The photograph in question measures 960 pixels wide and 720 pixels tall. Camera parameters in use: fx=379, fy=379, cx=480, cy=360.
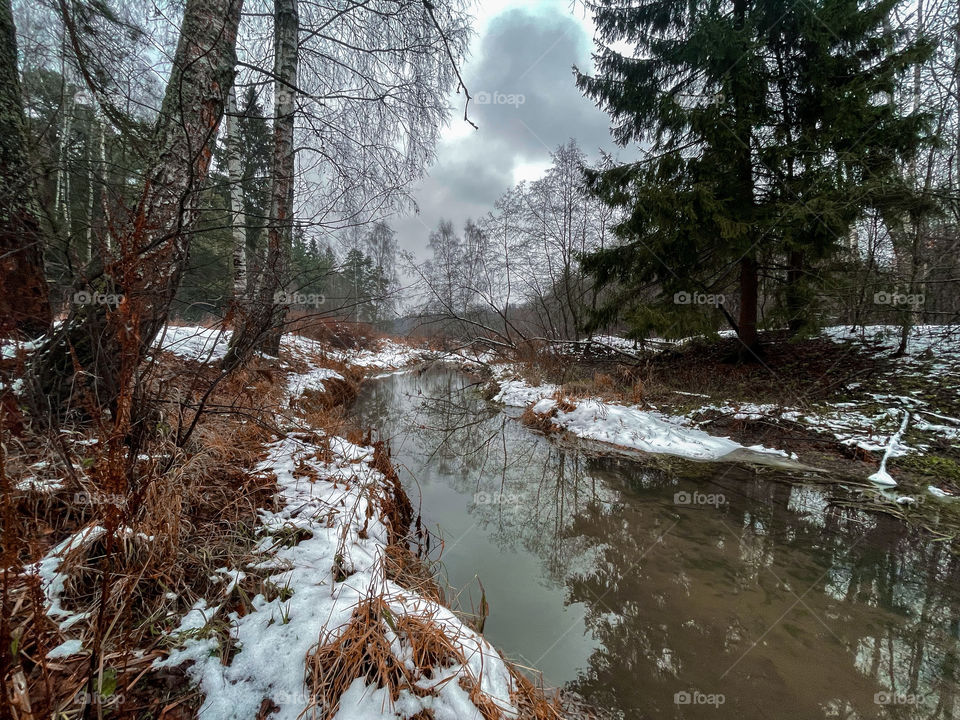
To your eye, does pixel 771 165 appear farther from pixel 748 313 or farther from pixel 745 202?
pixel 748 313

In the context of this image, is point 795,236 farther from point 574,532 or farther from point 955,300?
point 574,532


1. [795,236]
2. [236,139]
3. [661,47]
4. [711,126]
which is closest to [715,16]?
[661,47]

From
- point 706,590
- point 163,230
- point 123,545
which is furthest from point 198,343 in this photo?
point 706,590

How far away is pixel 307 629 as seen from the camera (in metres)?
1.46

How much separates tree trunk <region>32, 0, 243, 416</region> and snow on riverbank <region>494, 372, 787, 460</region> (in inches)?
217

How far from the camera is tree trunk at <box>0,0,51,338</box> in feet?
7.07

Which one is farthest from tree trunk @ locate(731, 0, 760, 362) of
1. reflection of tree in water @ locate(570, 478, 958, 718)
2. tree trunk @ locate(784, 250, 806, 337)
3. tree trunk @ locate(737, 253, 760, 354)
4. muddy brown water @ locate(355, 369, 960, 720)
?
reflection of tree in water @ locate(570, 478, 958, 718)

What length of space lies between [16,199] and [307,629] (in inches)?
120

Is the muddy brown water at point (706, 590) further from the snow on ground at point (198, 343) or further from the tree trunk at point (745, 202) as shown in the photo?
the tree trunk at point (745, 202)

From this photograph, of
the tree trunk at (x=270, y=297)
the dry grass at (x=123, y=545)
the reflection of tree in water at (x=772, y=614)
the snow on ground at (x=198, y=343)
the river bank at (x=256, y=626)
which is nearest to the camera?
the dry grass at (x=123, y=545)

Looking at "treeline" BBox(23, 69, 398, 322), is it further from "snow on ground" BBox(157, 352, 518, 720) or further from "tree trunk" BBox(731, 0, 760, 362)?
"tree trunk" BBox(731, 0, 760, 362)

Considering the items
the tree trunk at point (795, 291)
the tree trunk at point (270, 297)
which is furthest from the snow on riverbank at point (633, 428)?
the tree trunk at point (270, 297)

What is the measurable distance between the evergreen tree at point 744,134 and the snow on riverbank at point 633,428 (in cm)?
186

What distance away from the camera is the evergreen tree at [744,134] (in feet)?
20.4
